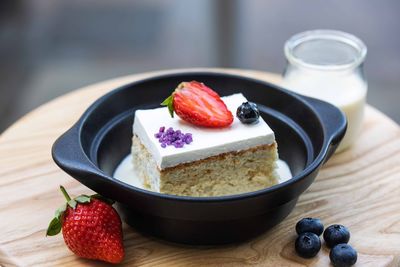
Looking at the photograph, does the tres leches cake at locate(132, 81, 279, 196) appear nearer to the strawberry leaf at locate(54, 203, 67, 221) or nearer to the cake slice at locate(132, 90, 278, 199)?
the cake slice at locate(132, 90, 278, 199)

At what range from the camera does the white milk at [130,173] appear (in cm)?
196

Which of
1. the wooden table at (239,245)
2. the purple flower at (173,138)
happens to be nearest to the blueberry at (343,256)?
the wooden table at (239,245)

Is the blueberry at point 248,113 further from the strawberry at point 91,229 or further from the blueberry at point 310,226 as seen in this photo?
the strawberry at point 91,229

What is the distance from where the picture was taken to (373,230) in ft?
5.66

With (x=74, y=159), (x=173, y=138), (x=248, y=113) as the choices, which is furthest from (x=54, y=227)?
(x=248, y=113)

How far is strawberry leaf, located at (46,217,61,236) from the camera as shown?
162 centimetres

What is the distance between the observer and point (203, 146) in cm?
174

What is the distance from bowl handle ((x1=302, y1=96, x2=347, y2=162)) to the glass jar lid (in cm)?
33

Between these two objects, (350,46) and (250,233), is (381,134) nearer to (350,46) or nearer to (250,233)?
(350,46)

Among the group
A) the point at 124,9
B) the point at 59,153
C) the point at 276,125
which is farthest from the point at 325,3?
the point at 59,153

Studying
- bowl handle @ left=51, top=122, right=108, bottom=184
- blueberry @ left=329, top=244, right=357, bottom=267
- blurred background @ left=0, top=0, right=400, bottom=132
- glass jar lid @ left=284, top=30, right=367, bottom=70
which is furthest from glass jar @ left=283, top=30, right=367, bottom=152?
blurred background @ left=0, top=0, right=400, bottom=132

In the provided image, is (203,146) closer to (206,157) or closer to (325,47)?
(206,157)

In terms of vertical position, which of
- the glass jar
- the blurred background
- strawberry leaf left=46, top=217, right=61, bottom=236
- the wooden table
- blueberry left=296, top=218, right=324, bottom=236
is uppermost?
the glass jar

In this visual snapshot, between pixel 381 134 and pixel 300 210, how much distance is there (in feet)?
1.72
